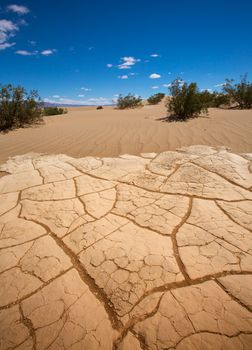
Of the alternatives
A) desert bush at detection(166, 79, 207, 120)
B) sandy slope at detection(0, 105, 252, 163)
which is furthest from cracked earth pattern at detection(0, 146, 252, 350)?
desert bush at detection(166, 79, 207, 120)

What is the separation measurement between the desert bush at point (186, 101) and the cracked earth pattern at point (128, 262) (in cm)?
454

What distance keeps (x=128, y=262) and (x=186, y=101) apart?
6.36 meters

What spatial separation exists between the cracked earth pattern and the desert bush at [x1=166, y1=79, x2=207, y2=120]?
454 cm

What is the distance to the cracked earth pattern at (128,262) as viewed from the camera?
1.03m

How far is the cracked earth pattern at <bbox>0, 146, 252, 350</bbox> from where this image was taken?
1033 millimetres

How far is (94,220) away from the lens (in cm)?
187

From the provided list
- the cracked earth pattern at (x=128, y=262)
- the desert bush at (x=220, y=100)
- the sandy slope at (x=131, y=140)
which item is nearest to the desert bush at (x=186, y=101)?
the sandy slope at (x=131, y=140)

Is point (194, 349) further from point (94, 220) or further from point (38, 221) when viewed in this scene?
point (38, 221)

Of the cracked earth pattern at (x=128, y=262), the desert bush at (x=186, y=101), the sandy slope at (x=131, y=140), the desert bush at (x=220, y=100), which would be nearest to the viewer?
the cracked earth pattern at (x=128, y=262)

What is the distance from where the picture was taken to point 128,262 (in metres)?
1.41

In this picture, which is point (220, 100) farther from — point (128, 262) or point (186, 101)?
point (128, 262)

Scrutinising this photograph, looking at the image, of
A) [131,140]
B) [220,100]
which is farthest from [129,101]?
[131,140]

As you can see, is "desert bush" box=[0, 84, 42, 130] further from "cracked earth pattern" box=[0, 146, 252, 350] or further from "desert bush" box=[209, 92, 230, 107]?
"desert bush" box=[209, 92, 230, 107]

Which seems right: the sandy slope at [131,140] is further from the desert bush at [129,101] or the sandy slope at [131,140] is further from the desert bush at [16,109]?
the desert bush at [129,101]
